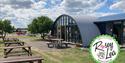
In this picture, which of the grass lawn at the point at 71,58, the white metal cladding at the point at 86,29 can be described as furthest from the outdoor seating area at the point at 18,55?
the white metal cladding at the point at 86,29

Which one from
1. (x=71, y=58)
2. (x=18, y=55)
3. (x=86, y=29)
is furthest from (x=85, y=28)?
(x=18, y=55)

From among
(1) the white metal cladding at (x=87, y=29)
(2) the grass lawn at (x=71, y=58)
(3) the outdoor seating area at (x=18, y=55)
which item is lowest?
(2) the grass lawn at (x=71, y=58)

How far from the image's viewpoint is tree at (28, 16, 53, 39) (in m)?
34.2

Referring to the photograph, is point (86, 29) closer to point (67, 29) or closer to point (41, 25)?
point (67, 29)

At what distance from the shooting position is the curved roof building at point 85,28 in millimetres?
21312

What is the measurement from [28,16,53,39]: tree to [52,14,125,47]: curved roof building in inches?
289

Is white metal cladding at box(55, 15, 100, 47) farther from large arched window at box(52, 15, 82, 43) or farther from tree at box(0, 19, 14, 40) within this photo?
tree at box(0, 19, 14, 40)

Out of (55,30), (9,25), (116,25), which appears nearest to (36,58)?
(116,25)

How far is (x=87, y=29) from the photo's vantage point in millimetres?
22484

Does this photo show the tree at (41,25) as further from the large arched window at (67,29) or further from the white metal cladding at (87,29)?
the white metal cladding at (87,29)

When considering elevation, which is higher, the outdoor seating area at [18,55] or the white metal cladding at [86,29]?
the white metal cladding at [86,29]

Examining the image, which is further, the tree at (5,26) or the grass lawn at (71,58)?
the tree at (5,26)

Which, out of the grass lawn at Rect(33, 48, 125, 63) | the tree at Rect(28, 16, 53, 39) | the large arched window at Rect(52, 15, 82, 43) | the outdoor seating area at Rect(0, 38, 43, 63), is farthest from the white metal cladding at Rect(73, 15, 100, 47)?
the tree at Rect(28, 16, 53, 39)

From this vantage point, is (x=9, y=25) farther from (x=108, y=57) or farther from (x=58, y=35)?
(x=108, y=57)
